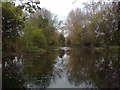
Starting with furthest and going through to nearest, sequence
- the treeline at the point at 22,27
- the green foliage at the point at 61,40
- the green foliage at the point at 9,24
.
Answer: the green foliage at the point at 61,40, the green foliage at the point at 9,24, the treeline at the point at 22,27

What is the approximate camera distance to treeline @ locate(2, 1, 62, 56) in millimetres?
15664

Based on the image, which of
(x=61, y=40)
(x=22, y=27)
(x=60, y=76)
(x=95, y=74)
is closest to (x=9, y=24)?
(x=22, y=27)

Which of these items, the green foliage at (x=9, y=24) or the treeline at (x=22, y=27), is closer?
the treeline at (x=22, y=27)

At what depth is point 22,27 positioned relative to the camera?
2178 centimetres

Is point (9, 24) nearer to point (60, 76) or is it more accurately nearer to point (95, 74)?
point (60, 76)

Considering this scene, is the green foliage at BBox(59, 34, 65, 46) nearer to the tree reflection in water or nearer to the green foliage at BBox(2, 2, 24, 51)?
the green foliage at BBox(2, 2, 24, 51)

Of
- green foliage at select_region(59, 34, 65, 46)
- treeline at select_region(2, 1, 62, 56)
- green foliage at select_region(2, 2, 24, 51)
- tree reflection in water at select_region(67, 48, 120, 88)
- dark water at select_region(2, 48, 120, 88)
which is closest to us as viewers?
dark water at select_region(2, 48, 120, 88)

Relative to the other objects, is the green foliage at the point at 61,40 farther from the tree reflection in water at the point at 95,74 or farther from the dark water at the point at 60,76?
the dark water at the point at 60,76

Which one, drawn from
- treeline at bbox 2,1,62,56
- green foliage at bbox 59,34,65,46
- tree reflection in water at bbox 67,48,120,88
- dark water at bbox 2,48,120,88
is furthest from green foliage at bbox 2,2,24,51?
green foliage at bbox 59,34,65,46

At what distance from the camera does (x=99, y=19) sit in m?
41.5

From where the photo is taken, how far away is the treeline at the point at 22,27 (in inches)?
617

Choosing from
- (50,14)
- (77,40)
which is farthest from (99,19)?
(77,40)

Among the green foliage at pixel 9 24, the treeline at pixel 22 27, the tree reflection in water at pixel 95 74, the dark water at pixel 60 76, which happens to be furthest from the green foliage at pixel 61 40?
the dark water at pixel 60 76

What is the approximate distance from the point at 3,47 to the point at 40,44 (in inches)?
800
